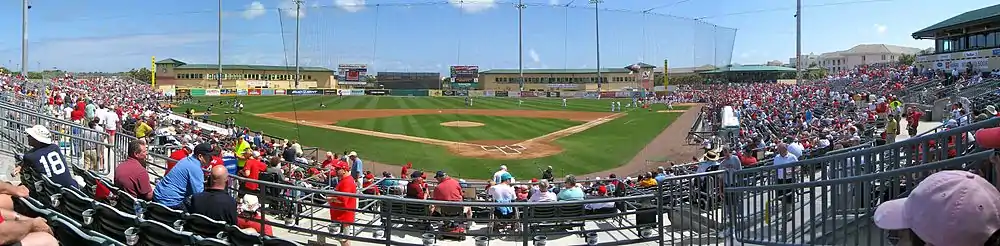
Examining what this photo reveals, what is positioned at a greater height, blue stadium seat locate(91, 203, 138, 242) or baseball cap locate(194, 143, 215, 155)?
baseball cap locate(194, 143, 215, 155)

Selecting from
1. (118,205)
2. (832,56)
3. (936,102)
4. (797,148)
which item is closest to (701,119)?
(936,102)

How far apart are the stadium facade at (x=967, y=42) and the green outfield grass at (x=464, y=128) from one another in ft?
71.8

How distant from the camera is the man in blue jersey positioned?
6.36 m

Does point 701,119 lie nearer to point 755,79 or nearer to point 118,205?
point 118,205

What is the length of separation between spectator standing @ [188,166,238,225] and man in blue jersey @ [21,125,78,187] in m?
1.83

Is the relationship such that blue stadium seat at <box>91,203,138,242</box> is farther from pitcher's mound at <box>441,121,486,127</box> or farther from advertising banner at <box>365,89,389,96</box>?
advertising banner at <box>365,89,389,96</box>

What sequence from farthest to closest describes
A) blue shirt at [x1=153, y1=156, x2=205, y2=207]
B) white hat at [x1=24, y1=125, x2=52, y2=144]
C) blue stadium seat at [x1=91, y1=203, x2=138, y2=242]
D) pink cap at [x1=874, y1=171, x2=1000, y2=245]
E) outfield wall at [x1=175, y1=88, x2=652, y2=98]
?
outfield wall at [x1=175, y1=88, x2=652, y2=98] < blue shirt at [x1=153, y1=156, x2=205, y2=207] < white hat at [x1=24, y1=125, x2=52, y2=144] < blue stadium seat at [x1=91, y1=203, x2=138, y2=242] < pink cap at [x1=874, y1=171, x2=1000, y2=245]

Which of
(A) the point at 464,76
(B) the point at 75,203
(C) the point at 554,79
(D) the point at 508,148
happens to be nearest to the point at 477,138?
(D) the point at 508,148

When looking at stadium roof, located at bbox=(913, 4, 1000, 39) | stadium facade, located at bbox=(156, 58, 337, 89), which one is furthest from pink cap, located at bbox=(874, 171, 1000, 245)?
stadium facade, located at bbox=(156, 58, 337, 89)

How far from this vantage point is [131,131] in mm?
19844

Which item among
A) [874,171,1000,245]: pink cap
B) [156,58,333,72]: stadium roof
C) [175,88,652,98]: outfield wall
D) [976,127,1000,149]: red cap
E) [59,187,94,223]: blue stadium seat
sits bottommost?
[59,187,94,223]: blue stadium seat

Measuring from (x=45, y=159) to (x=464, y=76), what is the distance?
90255mm

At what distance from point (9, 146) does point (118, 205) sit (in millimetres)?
8564

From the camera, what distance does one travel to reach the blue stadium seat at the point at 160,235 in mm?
4805
